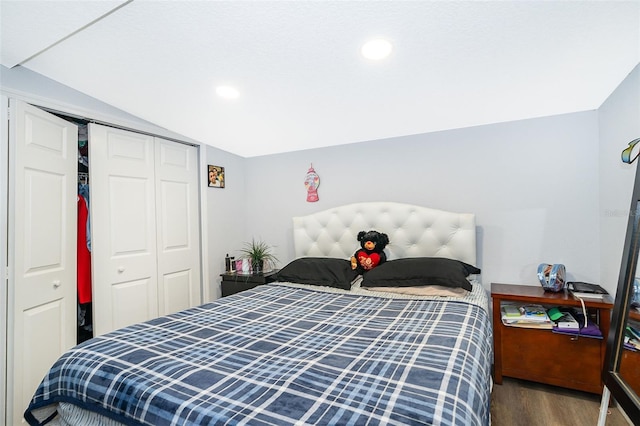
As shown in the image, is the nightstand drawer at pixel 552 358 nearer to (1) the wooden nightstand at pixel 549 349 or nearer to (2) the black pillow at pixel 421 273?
(1) the wooden nightstand at pixel 549 349

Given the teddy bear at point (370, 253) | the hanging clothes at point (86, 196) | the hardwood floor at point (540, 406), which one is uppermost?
the hanging clothes at point (86, 196)

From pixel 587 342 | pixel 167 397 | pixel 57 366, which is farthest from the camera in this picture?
pixel 587 342

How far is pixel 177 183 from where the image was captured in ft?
10.2

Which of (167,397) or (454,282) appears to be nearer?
(167,397)

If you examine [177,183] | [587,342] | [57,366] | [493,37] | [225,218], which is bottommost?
[587,342]

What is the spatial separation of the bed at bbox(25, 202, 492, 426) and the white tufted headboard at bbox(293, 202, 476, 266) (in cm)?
34

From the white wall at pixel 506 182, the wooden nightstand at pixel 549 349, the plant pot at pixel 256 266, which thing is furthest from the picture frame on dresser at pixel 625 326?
the plant pot at pixel 256 266

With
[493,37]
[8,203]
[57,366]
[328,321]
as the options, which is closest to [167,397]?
[57,366]

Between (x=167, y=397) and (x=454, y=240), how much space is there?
2.36m

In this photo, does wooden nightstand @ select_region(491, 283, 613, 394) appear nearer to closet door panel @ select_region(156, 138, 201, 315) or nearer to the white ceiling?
the white ceiling

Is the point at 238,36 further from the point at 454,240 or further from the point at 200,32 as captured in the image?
the point at 454,240

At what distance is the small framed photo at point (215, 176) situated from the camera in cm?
340

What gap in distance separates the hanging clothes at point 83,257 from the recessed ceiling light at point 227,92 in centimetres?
143

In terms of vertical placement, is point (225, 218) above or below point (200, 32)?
below
